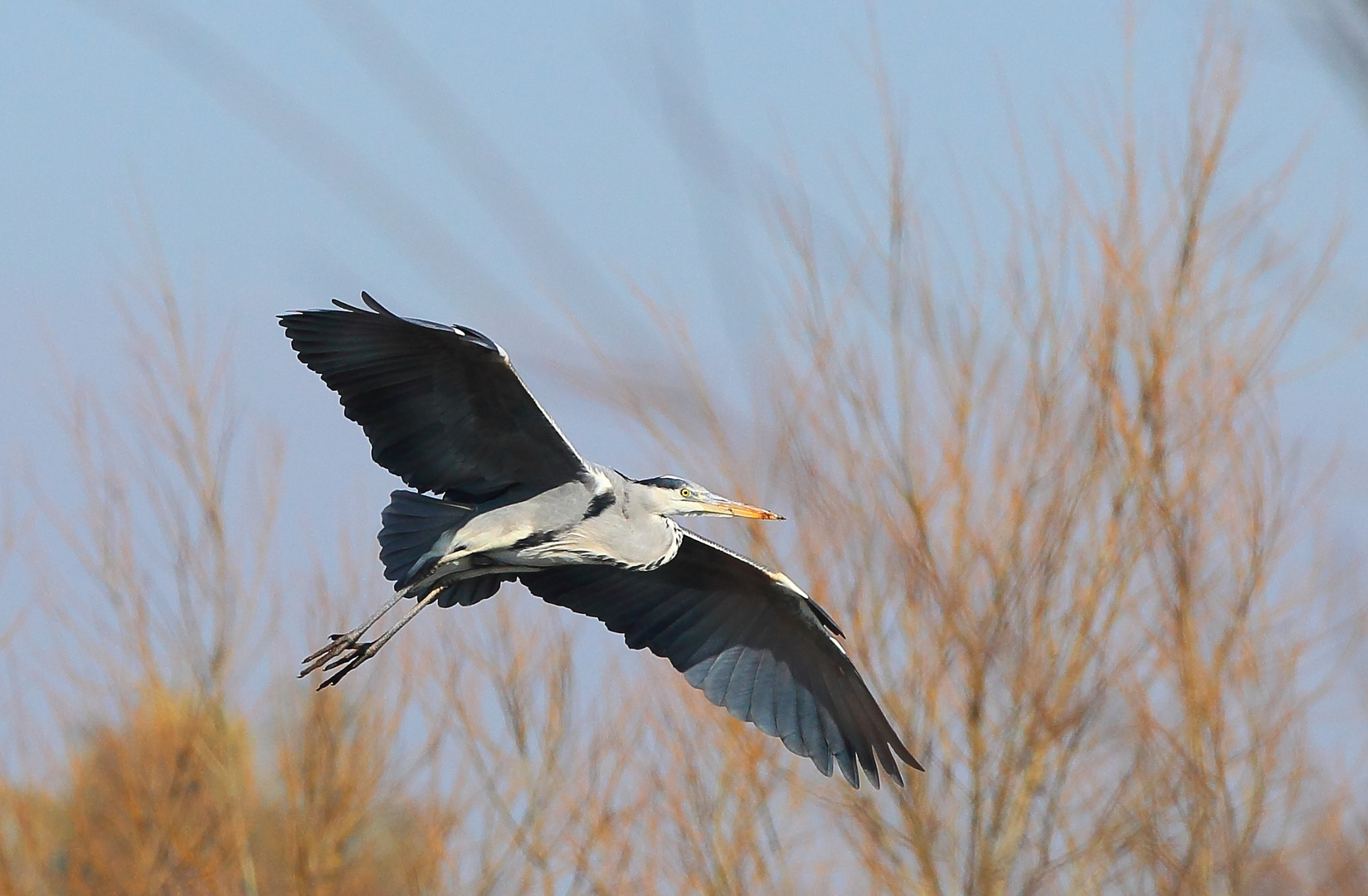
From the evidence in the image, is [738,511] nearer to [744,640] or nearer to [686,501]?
[686,501]

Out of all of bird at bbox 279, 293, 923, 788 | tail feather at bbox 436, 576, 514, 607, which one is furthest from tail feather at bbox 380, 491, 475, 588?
tail feather at bbox 436, 576, 514, 607

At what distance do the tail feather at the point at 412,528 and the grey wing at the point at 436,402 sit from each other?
0.05 metres

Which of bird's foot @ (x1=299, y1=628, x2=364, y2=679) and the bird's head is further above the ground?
the bird's head

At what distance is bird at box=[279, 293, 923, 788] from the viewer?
5.15 m

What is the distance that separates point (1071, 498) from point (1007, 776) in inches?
53.7

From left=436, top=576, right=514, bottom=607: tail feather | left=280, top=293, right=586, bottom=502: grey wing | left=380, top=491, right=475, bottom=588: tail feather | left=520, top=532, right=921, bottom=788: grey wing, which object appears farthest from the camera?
left=520, top=532, right=921, bottom=788: grey wing

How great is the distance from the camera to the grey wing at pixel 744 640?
256 inches

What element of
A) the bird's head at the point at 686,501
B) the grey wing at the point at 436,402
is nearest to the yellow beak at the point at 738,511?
the bird's head at the point at 686,501

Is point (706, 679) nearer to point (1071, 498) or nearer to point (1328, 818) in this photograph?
point (1071, 498)

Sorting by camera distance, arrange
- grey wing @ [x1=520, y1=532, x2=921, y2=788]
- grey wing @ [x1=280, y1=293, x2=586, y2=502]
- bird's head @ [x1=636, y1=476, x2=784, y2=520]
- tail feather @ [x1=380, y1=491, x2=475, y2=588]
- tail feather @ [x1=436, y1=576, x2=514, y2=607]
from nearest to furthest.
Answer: grey wing @ [x1=280, y1=293, x2=586, y2=502]
tail feather @ [x1=380, y1=491, x2=475, y2=588]
bird's head @ [x1=636, y1=476, x2=784, y2=520]
tail feather @ [x1=436, y1=576, x2=514, y2=607]
grey wing @ [x1=520, y1=532, x2=921, y2=788]

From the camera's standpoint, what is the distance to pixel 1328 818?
29.4 feet

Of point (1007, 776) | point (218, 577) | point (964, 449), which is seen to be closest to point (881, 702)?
point (1007, 776)

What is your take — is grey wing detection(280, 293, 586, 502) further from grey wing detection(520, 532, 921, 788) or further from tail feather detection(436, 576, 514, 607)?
grey wing detection(520, 532, 921, 788)

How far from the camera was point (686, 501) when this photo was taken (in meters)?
5.87
